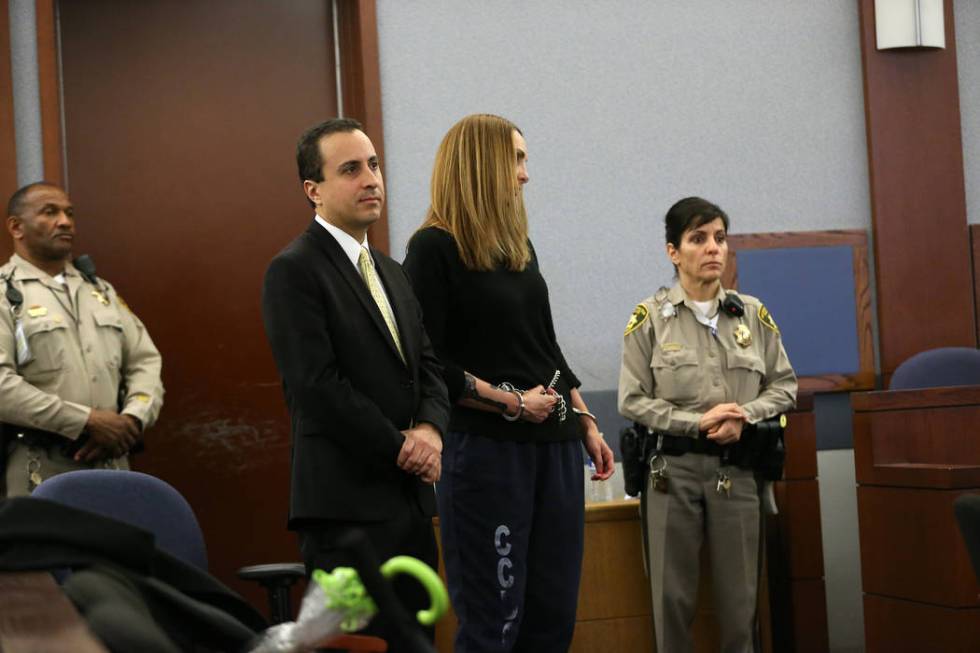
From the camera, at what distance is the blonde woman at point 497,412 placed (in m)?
3.10

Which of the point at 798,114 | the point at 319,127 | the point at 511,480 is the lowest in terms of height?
the point at 511,480

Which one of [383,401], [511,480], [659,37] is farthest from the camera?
[659,37]

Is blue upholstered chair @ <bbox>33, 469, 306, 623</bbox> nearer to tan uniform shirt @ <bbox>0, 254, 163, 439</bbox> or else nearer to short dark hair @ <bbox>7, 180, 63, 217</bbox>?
tan uniform shirt @ <bbox>0, 254, 163, 439</bbox>

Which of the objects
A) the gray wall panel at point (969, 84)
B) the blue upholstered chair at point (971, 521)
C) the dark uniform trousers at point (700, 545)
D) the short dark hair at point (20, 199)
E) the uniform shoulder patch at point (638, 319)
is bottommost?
the dark uniform trousers at point (700, 545)

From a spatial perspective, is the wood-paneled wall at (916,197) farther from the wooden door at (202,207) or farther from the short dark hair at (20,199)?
the short dark hair at (20,199)

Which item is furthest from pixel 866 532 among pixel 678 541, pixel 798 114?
pixel 798 114

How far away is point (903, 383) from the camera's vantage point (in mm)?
5172

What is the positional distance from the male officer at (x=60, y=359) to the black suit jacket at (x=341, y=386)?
6.02ft

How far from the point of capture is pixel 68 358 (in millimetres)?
4504

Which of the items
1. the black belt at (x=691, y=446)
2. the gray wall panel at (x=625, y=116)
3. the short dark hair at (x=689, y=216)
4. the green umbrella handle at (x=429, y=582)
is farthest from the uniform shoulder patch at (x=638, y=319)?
the green umbrella handle at (x=429, y=582)

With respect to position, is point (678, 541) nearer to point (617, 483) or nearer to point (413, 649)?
point (617, 483)

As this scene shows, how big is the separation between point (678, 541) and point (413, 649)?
2.98 metres

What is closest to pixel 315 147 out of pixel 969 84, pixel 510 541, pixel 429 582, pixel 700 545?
pixel 510 541

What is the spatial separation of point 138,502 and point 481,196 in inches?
41.1
